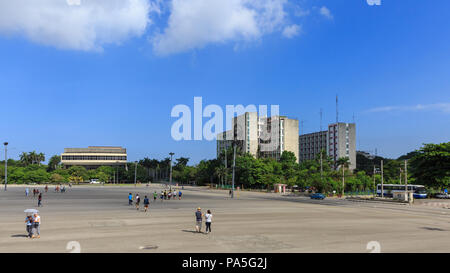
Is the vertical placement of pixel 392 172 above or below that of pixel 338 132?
below

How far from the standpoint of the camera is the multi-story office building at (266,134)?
16475 centimetres

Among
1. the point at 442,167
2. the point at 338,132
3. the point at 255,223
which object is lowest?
the point at 255,223

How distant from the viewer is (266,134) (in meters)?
168

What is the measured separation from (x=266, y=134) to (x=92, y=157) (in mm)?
88923

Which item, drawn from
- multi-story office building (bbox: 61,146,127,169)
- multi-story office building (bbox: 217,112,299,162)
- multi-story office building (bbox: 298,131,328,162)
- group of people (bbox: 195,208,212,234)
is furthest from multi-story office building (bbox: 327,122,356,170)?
group of people (bbox: 195,208,212,234)

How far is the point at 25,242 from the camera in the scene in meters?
16.9

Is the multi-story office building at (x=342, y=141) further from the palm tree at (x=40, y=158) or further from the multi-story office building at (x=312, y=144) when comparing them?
the palm tree at (x=40, y=158)

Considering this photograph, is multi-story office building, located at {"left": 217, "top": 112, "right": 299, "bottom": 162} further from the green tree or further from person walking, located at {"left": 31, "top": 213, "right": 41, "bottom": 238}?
person walking, located at {"left": 31, "top": 213, "right": 41, "bottom": 238}

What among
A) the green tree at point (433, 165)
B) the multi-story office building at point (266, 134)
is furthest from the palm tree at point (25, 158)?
the green tree at point (433, 165)

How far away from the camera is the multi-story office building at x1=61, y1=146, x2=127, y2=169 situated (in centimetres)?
17550
